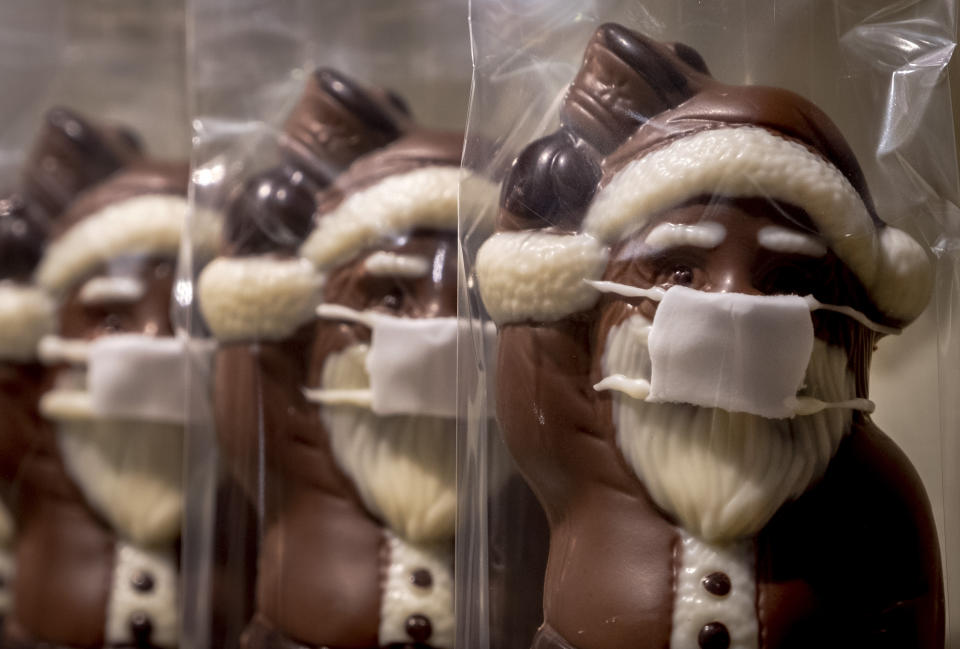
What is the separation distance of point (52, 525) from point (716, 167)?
825 mm

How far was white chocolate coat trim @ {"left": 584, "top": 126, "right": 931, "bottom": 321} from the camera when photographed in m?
0.72

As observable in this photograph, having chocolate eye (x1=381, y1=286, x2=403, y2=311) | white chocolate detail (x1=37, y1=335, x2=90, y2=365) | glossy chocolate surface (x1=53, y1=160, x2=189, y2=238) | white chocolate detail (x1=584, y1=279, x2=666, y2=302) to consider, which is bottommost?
white chocolate detail (x1=37, y1=335, x2=90, y2=365)

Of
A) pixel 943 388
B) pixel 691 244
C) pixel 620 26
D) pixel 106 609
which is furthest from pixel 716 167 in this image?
pixel 106 609

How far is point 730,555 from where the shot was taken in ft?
2.41

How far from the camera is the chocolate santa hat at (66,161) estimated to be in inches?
49.1

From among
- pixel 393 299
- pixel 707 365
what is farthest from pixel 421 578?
pixel 707 365

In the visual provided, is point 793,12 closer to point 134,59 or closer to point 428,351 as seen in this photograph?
point 428,351

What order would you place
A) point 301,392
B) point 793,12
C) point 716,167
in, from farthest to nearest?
point 301,392
point 793,12
point 716,167

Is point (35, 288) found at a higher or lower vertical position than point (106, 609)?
higher

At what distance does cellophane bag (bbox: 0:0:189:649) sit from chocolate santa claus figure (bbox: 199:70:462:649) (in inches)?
6.3

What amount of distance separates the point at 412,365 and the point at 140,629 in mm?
445

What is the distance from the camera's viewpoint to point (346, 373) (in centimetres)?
96

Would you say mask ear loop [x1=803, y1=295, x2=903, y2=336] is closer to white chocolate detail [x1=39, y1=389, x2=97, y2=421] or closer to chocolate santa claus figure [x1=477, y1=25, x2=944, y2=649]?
chocolate santa claus figure [x1=477, y1=25, x2=944, y2=649]

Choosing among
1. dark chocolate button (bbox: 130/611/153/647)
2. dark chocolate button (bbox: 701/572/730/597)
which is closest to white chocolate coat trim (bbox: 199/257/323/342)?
dark chocolate button (bbox: 130/611/153/647)
